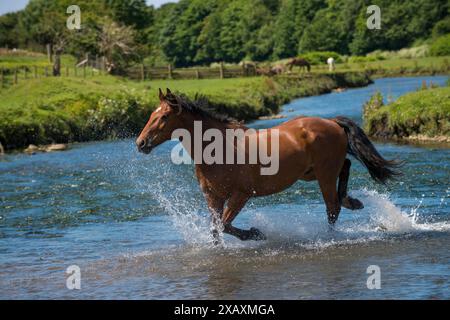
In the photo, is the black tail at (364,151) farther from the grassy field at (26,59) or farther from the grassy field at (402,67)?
the grassy field at (402,67)

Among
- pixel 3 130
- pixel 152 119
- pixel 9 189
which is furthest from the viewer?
pixel 3 130

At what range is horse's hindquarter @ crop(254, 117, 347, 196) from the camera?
11812 mm

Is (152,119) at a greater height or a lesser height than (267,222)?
greater

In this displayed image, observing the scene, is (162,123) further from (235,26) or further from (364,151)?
(235,26)

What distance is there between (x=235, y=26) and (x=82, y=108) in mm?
109856

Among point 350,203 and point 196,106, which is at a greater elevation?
point 196,106

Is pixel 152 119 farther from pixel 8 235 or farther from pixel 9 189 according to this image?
pixel 9 189

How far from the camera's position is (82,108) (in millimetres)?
34062

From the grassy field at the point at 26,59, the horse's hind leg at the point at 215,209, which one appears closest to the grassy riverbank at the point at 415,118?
the horse's hind leg at the point at 215,209

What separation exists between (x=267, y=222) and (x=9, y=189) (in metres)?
9.44

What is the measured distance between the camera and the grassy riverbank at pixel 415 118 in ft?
82.0

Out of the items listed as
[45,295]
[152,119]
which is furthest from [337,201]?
[45,295]

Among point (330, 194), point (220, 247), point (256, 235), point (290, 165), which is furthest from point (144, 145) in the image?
point (330, 194)

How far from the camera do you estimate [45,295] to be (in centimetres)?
980
